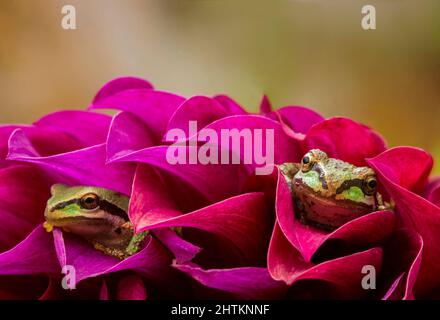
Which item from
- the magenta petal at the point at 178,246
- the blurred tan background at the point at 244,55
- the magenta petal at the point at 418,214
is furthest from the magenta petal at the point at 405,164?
the blurred tan background at the point at 244,55

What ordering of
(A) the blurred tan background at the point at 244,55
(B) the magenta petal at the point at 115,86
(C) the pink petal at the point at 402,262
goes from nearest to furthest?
1. (C) the pink petal at the point at 402,262
2. (B) the magenta petal at the point at 115,86
3. (A) the blurred tan background at the point at 244,55

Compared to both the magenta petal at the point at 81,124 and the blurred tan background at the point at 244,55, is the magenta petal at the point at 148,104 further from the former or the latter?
the blurred tan background at the point at 244,55

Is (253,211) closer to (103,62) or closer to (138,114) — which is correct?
(138,114)

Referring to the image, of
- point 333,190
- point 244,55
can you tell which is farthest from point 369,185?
point 244,55

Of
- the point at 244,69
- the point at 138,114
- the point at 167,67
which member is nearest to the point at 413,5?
the point at 244,69

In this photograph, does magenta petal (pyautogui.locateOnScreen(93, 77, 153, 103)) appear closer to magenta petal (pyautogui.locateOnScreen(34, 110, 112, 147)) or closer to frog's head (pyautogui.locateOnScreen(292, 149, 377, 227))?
magenta petal (pyautogui.locateOnScreen(34, 110, 112, 147))
